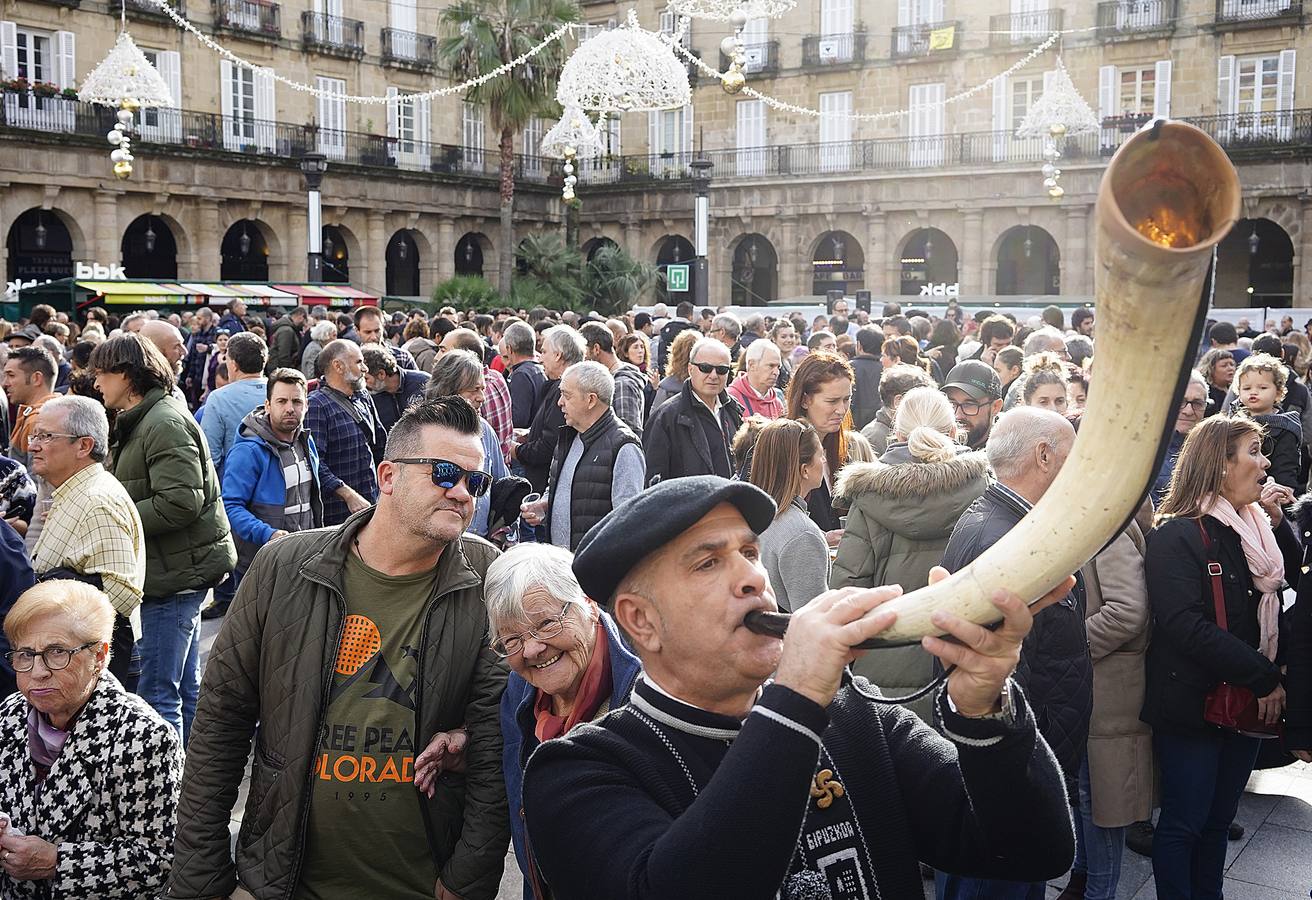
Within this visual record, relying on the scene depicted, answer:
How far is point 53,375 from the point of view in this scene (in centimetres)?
765

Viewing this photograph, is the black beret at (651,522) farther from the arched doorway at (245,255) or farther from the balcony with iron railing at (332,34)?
the balcony with iron railing at (332,34)

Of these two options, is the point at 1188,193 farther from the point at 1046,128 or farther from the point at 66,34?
the point at 66,34

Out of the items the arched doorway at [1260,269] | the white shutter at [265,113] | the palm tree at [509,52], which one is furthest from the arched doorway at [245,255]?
the arched doorway at [1260,269]

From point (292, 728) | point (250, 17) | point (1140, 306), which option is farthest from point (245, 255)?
point (1140, 306)

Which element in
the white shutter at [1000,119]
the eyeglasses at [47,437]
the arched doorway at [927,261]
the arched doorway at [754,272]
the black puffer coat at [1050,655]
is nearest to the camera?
the black puffer coat at [1050,655]

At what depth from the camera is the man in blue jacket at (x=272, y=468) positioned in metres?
6.03

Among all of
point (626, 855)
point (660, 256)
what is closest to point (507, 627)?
point (626, 855)

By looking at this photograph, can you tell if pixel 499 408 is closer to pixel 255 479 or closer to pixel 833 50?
pixel 255 479

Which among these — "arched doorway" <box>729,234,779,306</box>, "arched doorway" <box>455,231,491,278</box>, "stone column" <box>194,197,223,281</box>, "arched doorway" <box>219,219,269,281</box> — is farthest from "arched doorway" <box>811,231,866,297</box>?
"stone column" <box>194,197,223,281</box>

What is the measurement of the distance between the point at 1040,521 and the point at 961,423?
5894 millimetres

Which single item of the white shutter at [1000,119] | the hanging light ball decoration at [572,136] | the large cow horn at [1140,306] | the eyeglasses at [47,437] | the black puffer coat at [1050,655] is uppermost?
the white shutter at [1000,119]

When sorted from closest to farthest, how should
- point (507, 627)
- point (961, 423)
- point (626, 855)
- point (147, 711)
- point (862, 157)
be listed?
point (626, 855)
point (507, 627)
point (147, 711)
point (961, 423)
point (862, 157)

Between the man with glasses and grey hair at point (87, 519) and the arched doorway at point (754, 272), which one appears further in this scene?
the arched doorway at point (754, 272)

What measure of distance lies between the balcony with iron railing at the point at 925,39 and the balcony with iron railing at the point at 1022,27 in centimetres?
92
